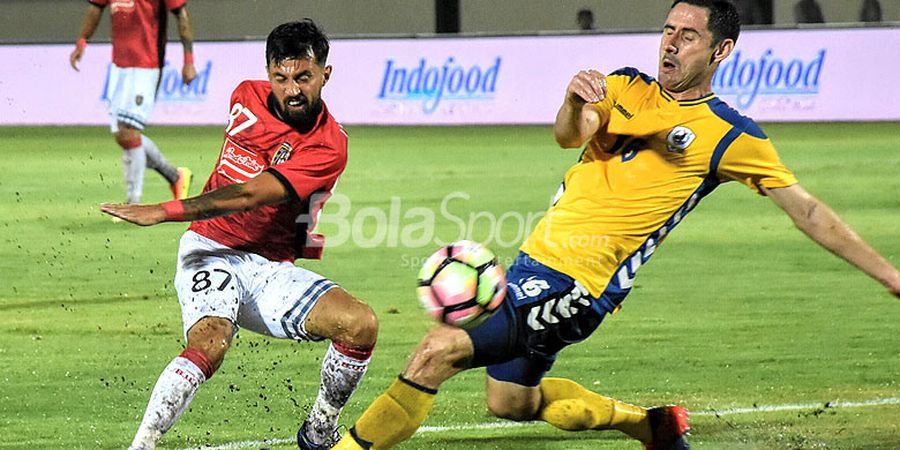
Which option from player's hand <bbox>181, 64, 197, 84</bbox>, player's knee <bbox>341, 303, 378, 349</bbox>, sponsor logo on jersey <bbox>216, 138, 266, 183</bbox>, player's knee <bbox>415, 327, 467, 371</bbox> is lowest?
player's hand <bbox>181, 64, 197, 84</bbox>

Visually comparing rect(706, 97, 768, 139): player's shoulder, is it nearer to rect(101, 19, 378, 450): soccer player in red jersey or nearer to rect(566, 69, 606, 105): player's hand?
rect(566, 69, 606, 105): player's hand

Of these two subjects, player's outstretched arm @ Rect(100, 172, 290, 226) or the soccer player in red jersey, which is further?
the soccer player in red jersey

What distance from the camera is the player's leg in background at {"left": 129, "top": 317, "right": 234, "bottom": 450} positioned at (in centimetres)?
525

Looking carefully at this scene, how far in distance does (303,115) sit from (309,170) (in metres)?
0.28

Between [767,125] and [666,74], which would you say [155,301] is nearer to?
[666,74]

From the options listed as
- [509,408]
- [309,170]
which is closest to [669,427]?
[509,408]

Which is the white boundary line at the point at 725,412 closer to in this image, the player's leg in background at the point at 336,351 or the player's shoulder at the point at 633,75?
the player's leg in background at the point at 336,351

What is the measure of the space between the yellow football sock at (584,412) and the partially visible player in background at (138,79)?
7.63 m

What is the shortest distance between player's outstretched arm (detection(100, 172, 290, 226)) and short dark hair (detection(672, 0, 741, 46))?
159 centimetres

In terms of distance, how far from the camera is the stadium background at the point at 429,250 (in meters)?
6.59

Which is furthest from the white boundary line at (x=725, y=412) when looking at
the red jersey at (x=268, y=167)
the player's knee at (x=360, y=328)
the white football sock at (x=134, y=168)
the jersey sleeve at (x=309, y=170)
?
the white football sock at (x=134, y=168)

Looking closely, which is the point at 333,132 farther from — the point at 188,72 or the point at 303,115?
the point at 188,72

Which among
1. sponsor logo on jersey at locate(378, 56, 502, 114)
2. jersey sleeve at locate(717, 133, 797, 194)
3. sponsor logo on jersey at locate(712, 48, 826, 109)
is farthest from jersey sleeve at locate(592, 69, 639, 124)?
sponsor logo on jersey at locate(378, 56, 502, 114)

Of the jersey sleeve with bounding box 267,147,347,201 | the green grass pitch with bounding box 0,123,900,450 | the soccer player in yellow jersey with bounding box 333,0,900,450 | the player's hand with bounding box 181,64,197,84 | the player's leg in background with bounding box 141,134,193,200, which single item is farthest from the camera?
the player's hand with bounding box 181,64,197,84
